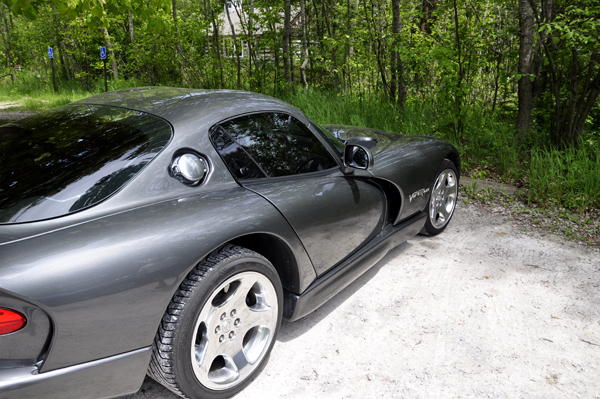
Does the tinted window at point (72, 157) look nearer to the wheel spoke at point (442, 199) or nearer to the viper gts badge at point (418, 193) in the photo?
the viper gts badge at point (418, 193)

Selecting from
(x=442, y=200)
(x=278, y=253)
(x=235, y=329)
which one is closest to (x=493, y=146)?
(x=442, y=200)

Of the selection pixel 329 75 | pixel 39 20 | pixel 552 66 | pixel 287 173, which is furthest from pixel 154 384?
pixel 39 20

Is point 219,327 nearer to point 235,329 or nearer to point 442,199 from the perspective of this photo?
point 235,329

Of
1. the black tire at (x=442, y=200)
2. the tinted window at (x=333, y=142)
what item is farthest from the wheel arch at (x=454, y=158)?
the tinted window at (x=333, y=142)

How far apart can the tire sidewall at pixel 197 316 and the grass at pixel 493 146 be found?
402cm

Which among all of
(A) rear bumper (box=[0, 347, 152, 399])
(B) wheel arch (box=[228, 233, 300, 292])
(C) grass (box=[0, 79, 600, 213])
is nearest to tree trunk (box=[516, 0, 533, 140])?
(C) grass (box=[0, 79, 600, 213])

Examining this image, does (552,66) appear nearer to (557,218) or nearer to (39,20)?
(557,218)

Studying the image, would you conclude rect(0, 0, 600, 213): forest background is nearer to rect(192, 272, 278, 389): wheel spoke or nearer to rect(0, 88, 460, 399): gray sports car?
rect(0, 88, 460, 399): gray sports car

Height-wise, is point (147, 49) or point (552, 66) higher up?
point (147, 49)

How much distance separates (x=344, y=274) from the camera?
2.65 metres

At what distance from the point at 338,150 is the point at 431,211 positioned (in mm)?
1430

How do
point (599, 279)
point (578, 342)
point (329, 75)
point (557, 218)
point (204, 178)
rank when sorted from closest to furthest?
point (204, 178) → point (578, 342) → point (599, 279) → point (557, 218) → point (329, 75)

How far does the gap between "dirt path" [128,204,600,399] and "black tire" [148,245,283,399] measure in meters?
0.19

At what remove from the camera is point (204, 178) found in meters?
2.00
